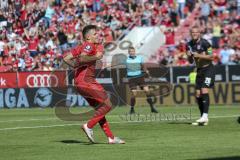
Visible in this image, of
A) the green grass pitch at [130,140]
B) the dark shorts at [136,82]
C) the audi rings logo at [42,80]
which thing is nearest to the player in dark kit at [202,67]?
the green grass pitch at [130,140]

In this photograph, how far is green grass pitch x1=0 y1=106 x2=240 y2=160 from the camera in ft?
43.0

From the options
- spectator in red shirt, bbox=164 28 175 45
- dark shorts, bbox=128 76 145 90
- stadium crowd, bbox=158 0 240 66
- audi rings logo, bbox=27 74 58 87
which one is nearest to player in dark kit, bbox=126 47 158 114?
dark shorts, bbox=128 76 145 90

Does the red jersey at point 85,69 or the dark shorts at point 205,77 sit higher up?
the red jersey at point 85,69

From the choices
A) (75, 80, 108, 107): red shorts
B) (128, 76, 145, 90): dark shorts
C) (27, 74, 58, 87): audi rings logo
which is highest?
(75, 80, 108, 107): red shorts

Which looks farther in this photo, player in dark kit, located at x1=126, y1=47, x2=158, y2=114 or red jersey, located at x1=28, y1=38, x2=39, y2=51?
red jersey, located at x1=28, y1=38, x2=39, y2=51

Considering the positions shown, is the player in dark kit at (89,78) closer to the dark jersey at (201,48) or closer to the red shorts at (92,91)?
the red shorts at (92,91)

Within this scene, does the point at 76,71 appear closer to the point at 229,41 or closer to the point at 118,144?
the point at 118,144

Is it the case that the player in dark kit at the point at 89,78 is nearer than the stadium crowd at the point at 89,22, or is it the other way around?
the player in dark kit at the point at 89,78

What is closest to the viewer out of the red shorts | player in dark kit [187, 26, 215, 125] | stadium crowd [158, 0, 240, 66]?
the red shorts

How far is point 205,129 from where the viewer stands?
59.2 ft

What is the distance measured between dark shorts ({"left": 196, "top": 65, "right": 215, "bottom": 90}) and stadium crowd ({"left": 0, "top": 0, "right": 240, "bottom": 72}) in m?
14.3

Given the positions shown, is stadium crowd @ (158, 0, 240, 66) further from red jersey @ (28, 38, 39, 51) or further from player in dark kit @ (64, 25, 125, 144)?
player in dark kit @ (64, 25, 125, 144)

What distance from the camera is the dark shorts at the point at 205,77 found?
19656 millimetres

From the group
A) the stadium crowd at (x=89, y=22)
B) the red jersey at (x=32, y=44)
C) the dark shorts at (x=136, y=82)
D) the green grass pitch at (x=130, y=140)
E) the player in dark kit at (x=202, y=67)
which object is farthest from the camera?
the red jersey at (x=32, y=44)
